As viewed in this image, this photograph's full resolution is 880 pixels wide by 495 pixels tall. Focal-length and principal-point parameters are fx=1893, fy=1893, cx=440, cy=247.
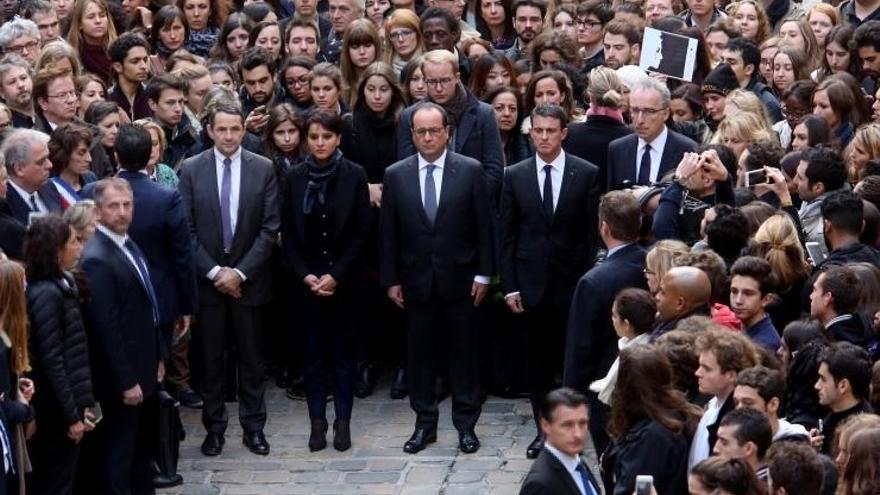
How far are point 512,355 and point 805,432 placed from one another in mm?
4747

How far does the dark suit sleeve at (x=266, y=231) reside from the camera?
12.8 metres

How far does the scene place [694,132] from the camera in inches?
538

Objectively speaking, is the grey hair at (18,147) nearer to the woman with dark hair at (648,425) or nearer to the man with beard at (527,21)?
the woman with dark hair at (648,425)

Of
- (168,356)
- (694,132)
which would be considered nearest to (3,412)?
(168,356)

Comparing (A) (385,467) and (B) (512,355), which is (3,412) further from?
(B) (512,355)

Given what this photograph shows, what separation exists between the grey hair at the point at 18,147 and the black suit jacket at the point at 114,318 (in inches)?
31.1

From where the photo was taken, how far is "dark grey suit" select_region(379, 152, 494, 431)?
12570 mm

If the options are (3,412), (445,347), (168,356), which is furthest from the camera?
(445,347)

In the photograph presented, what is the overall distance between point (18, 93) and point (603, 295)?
4.84m

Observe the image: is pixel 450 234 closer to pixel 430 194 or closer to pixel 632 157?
pixel 430 194

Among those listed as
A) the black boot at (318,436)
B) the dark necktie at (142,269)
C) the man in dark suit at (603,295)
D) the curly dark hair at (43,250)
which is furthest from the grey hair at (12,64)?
the man in dark suit at (603,295)

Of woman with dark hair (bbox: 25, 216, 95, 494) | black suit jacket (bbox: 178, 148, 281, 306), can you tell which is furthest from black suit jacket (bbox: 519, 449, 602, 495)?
black suit jacket (bbox: 178, 148, 281, 306)

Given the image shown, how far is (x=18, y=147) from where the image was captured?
1162 centimetres

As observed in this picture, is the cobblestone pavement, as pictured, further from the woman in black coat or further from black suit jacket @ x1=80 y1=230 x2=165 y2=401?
black suit jacket @ x1=80 y1=230 x2=165 y2=401
